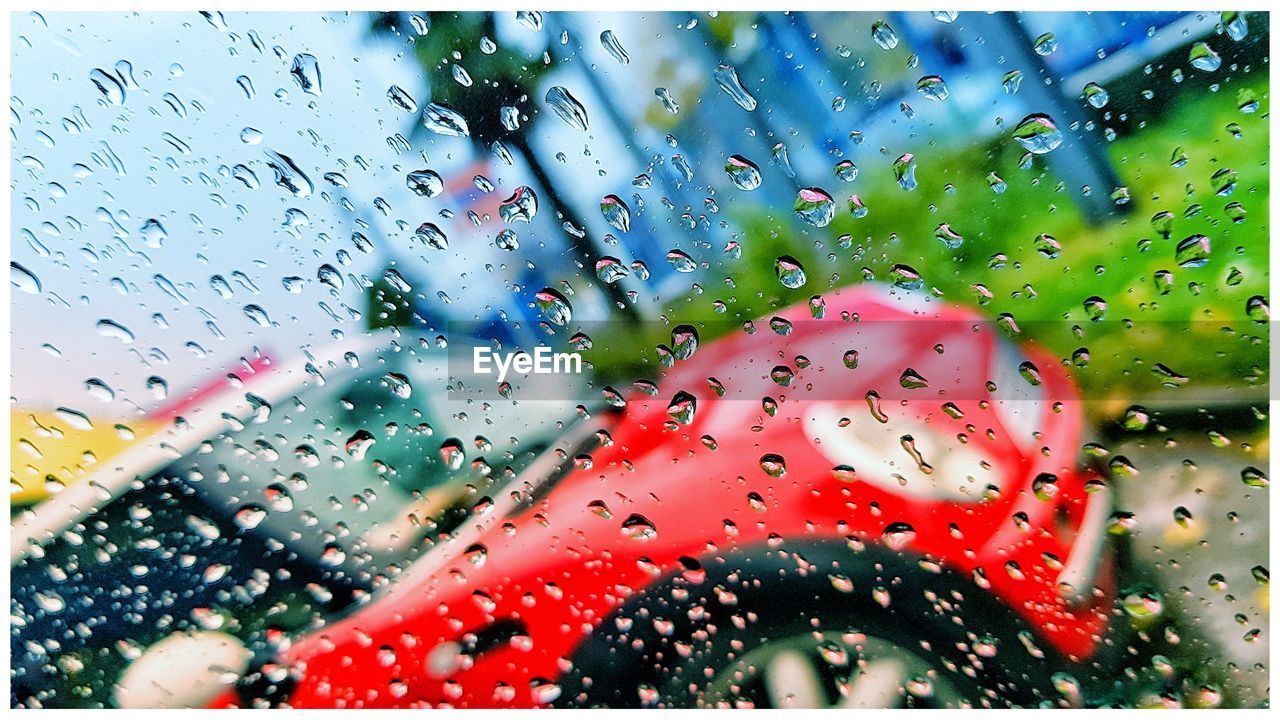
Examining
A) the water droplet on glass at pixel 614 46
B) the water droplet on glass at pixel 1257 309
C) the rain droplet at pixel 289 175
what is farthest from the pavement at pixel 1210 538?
the rain droplet at pixel 289 175

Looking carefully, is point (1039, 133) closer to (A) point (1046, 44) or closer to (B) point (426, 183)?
(A) point (1046, 44)

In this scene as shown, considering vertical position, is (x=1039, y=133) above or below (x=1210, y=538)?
above

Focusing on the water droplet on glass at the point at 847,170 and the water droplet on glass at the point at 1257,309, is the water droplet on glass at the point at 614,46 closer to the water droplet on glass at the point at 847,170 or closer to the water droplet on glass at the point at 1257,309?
the water droplet on glass at the point at 847,170

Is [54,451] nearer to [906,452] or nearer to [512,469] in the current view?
[512,469]

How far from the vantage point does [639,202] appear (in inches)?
23.6

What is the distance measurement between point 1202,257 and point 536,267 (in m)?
0.76

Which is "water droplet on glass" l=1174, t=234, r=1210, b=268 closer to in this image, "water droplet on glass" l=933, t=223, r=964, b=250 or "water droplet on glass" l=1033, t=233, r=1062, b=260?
"water droplet on glass" l=1033, t=233, r=1062, b=260

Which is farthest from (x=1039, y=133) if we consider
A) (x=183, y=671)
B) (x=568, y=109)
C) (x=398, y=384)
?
(x=183, y=671)

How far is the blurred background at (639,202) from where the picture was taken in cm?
57

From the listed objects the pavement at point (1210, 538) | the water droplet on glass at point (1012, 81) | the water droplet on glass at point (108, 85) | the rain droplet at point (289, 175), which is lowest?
the pavement at point (1210, 538)

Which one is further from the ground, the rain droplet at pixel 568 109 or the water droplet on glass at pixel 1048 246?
the rain droplet at pixel 568 109

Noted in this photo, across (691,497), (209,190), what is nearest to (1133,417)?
(691,497)

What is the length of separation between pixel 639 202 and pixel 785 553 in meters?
0.44

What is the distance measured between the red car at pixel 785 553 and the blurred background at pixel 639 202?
6 cm
